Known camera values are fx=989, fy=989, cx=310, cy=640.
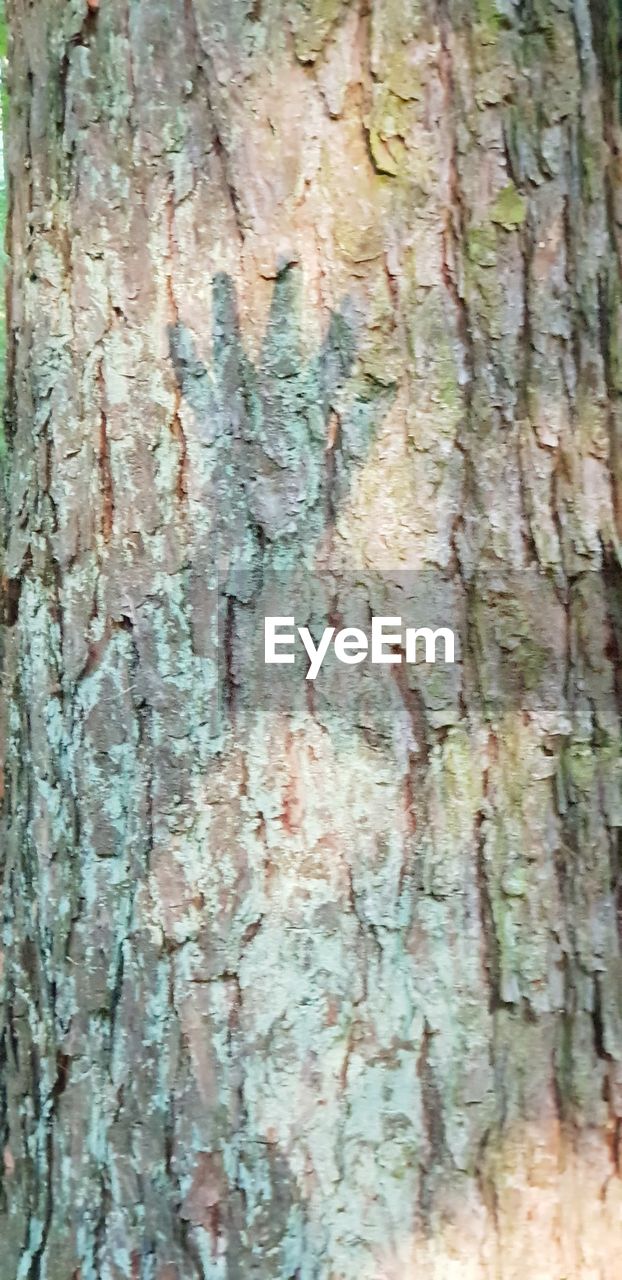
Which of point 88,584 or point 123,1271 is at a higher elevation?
point 88,584

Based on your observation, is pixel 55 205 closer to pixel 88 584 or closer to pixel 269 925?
pixel 88 584

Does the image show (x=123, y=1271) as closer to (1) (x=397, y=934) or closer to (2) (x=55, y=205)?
(1) (x=397, y=934)

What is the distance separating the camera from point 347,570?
2.88 ft

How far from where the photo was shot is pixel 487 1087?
2.89 feet

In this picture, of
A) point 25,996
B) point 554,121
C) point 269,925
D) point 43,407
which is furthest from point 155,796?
point 554,121

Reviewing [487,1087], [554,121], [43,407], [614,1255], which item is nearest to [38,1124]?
[487,1087]

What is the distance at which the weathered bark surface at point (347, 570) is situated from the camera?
2.84ft

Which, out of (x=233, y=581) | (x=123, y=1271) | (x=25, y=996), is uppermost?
(x=233, y=581)

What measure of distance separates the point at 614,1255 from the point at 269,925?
0.43 m

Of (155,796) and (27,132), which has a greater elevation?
(27,132)

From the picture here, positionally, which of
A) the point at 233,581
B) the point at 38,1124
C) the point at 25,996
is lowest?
the point at 38,1124

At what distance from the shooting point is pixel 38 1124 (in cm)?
96

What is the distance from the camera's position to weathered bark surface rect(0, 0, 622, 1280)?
0.86 meters

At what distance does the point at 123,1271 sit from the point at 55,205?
3.24ft
